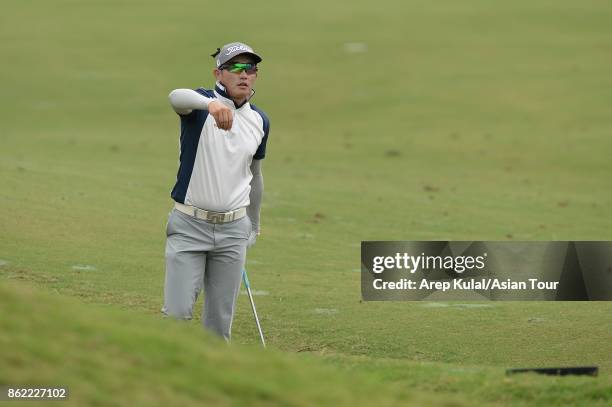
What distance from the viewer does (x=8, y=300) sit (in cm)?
794

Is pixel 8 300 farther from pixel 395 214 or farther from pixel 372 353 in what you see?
pixel 395 214

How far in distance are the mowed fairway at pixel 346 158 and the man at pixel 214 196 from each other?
833mm

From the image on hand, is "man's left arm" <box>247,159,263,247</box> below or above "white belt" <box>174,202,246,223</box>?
above

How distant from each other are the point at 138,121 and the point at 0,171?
16.4 metres

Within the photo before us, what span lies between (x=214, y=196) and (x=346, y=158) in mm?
22762

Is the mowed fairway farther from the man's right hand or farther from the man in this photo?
the man's right hand

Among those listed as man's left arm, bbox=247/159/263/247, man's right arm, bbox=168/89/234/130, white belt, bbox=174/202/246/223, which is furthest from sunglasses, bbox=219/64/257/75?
white belt, bbox=174/202/246/223

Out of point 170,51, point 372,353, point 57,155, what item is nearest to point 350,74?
point 170,51

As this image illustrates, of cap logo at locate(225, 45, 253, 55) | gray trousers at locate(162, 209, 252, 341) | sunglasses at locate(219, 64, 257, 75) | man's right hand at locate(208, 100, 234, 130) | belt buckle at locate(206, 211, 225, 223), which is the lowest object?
gray trousers at locate(162, 209, 252, 341)

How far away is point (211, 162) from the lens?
9484mm

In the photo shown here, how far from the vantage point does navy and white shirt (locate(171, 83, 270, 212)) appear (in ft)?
31.0

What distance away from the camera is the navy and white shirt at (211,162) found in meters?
9.46

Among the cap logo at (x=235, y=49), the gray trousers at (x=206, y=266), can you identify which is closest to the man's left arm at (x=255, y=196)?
the gray trousers at (x=206, y=266)

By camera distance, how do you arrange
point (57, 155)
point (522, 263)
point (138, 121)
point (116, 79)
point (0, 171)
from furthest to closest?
point (116, 79)
point (138, 121)
point (57, 155)
point (0, 171)
point (522, 263)
